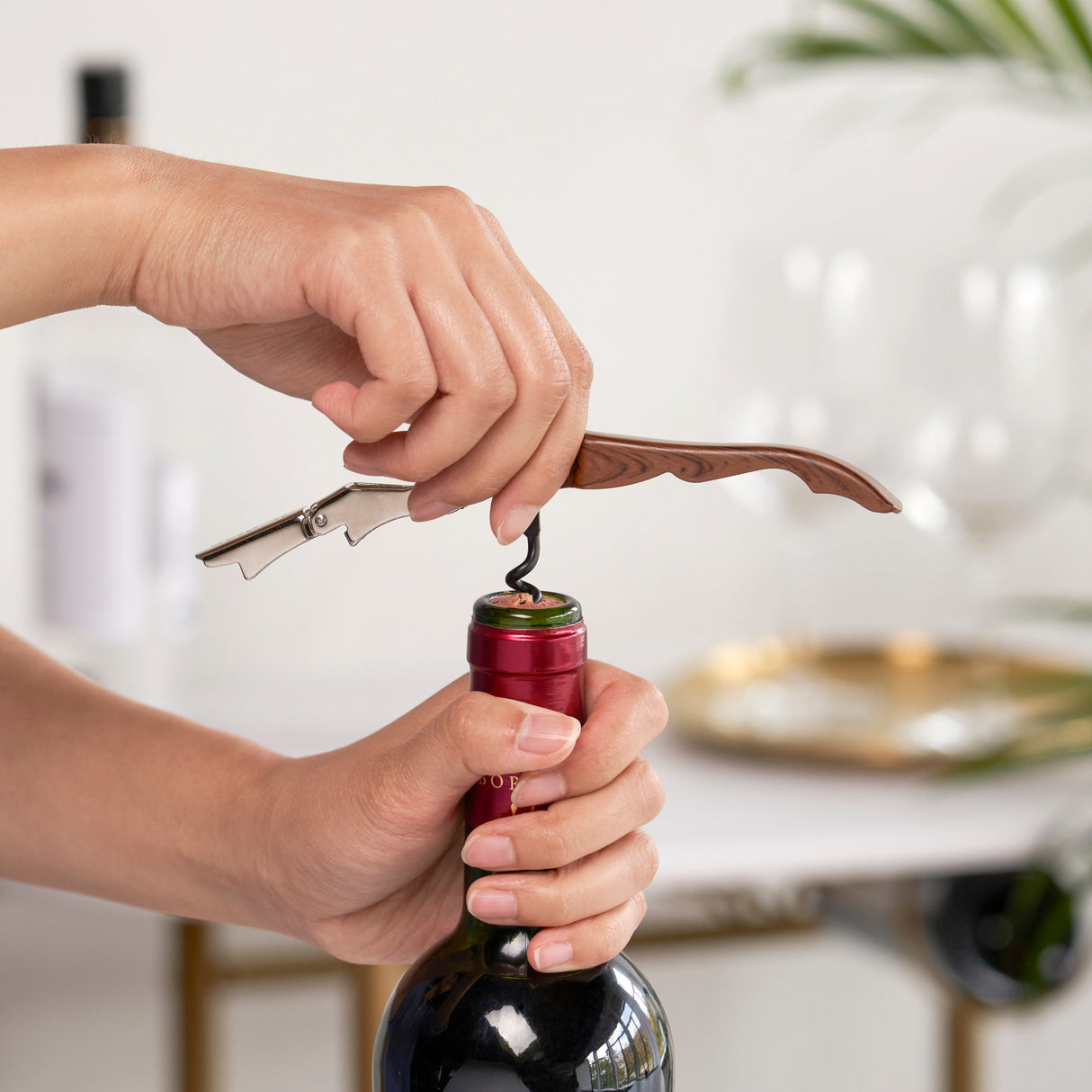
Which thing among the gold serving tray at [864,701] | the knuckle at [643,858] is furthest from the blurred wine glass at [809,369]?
the knuckle at [643,858]

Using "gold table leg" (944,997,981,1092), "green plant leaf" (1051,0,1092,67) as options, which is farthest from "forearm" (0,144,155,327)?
"gold table leg" (944,997,981,1092)

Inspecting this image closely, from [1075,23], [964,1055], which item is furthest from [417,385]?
[964,1055]

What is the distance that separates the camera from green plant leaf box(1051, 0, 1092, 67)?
44.4 inches

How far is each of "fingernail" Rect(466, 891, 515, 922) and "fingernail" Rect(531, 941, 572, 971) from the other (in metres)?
0.01

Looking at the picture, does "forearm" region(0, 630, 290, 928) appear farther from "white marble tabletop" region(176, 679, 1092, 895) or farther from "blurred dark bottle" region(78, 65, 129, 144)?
"blurred dark bottle" region(78, 65, 129, 144)

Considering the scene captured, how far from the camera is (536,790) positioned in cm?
39

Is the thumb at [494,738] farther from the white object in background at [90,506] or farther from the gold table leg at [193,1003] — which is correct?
the gold table leg at [193,1003]

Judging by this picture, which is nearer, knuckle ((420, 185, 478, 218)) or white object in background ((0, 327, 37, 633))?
knuckle ((420, 185, 478, 218))

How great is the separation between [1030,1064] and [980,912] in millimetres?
850

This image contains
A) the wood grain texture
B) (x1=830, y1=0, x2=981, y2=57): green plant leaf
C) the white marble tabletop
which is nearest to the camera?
the wood grain texture

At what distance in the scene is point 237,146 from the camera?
141 centimetres

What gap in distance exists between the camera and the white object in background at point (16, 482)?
110 cm

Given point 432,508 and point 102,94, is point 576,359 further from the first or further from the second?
point 102,94

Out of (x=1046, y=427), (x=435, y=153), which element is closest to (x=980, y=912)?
(x=1046, y=427)
